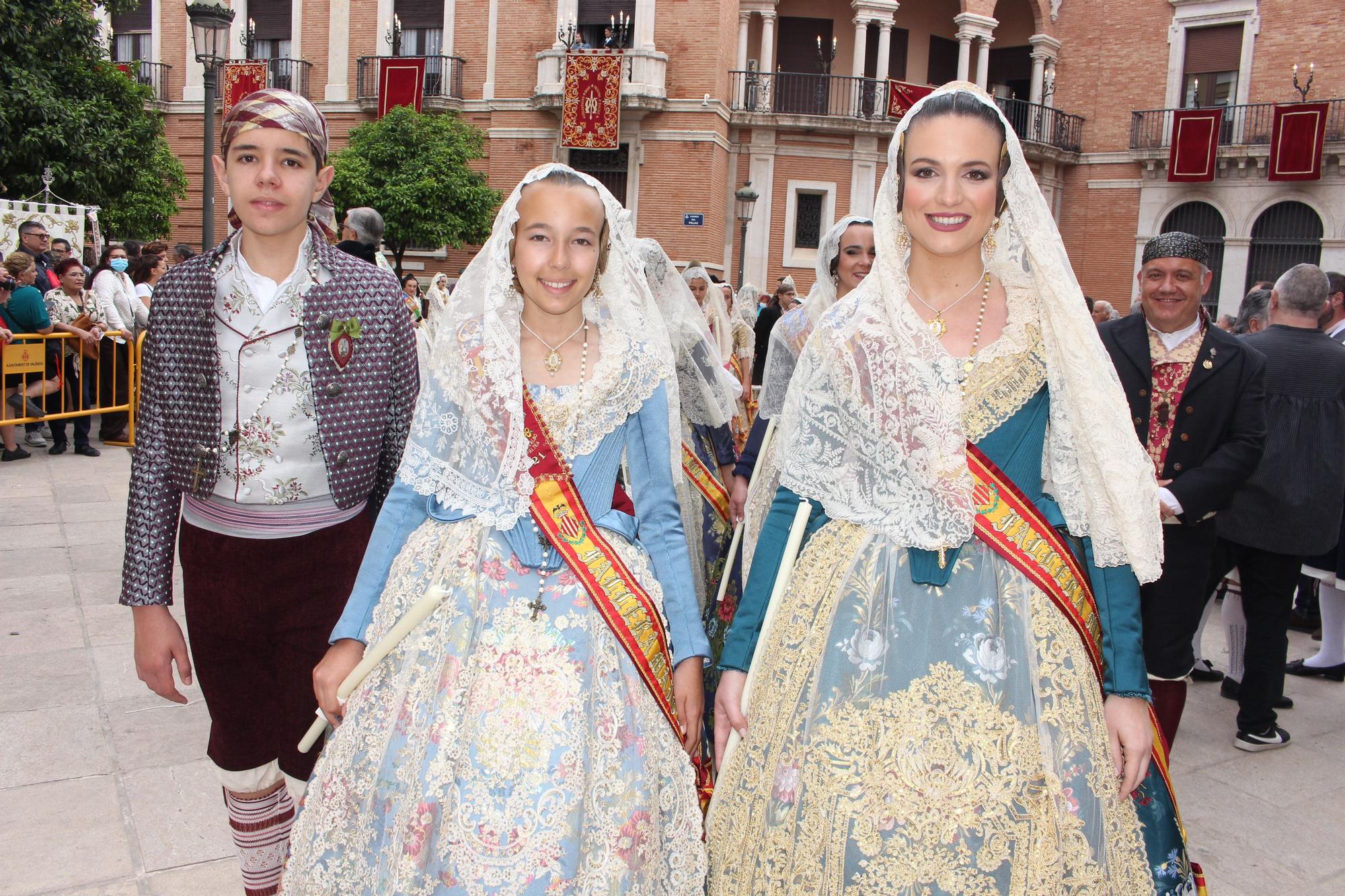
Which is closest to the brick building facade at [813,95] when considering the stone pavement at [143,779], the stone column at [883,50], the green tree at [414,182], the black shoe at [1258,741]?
→ the stone column at [883,50]

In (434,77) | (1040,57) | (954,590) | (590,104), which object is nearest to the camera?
(954,590)

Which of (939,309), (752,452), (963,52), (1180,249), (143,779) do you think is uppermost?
(963,52)

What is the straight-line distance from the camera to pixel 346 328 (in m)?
2.51

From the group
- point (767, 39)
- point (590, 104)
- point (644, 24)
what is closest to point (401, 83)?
point (590, 104)

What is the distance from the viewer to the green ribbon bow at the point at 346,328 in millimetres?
2490

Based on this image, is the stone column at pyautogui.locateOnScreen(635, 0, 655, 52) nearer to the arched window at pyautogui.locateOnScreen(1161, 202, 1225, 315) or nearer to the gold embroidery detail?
the arched window at pyautogui.locateOnScreen(1161, 202, 1225, 315)

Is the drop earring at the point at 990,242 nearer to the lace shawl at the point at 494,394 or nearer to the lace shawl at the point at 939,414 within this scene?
the lace shawl at the point at 939,414

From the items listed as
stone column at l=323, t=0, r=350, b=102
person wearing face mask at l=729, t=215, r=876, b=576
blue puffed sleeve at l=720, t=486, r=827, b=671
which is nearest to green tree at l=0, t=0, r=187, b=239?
stone column at l=323, t=0, r=350, b=102

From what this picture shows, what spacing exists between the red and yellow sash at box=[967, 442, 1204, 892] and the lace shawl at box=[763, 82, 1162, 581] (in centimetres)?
5

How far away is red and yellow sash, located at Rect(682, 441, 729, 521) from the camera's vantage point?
4.35 m

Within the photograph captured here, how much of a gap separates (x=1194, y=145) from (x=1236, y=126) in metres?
1.04

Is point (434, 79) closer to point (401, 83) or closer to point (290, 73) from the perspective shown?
point (401, 83)

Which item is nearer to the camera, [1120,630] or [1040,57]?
[1120,630]

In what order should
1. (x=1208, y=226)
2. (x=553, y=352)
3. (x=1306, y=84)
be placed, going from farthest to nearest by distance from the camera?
(x=1208, y=226) < (x=1306, y=84) < (x=553, y=352)
